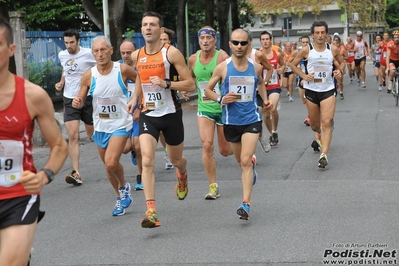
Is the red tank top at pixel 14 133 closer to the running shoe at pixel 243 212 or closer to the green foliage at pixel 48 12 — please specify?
the running shoe at pixel 243 212

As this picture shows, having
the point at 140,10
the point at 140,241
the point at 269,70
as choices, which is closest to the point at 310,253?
the point at 140,241

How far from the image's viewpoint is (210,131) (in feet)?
32.1

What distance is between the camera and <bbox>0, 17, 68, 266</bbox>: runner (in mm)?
4469

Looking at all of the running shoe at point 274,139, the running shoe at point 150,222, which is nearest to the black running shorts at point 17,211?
the running shoe at point 150,222

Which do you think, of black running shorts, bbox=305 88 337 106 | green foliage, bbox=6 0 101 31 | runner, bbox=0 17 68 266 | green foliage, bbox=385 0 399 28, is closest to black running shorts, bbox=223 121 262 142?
black running shorts, bbox=305 88 337 106

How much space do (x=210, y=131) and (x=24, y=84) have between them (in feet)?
17.4

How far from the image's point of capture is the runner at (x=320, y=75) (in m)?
11.8

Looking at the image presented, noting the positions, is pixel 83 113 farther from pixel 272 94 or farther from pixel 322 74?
pixel 272 94

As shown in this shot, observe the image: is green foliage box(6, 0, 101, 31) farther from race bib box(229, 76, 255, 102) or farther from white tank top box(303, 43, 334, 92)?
race bib box(229, 76, 255, 102)

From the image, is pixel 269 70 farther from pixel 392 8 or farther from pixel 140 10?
pixel 392 8

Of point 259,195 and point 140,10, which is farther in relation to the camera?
point 140,10

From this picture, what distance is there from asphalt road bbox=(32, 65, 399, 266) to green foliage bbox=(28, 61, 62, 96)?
9.07 m

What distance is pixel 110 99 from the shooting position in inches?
347

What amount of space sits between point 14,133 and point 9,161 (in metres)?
0.16
